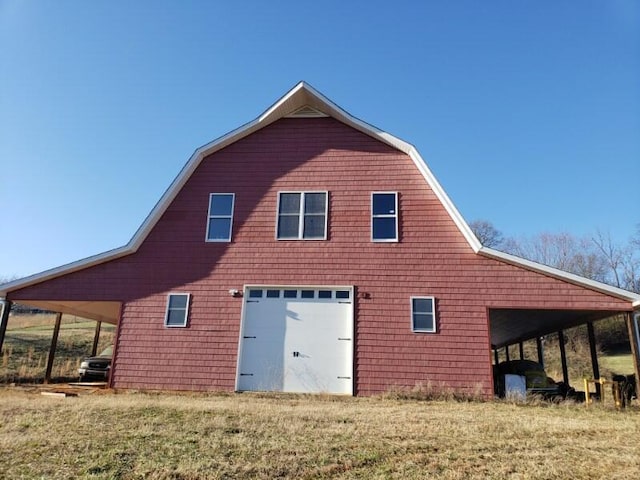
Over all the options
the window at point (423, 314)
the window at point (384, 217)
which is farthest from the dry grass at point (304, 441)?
the window at point (384, 217)

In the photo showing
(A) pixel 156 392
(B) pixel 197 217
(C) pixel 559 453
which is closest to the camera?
(C) pixel 559 453

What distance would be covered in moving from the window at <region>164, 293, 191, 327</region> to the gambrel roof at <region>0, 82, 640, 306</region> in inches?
68.6

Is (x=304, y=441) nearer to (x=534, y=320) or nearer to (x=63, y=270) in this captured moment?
(x=63, y=270)

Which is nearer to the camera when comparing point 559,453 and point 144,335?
point 559,453

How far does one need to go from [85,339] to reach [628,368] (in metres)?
25.6

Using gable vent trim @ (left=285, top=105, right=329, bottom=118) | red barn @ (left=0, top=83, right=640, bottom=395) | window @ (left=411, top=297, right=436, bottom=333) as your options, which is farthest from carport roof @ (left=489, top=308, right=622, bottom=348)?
gable vent trim @ (left=285, top=105, right=329, bottom=118)

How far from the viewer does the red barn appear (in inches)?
441

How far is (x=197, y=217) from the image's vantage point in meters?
12.7

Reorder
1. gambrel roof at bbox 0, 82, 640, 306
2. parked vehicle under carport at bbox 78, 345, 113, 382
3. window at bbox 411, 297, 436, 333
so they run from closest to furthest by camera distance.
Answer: window at bbox 411, 297, 436, 333
gambrel roof at bbox 0, 82, 640, 306
parked vehicle under carport at bbox 78, 345, 113, 382

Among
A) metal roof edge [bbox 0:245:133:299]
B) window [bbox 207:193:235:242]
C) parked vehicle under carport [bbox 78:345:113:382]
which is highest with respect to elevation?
window [bbox 207:193:235:242]

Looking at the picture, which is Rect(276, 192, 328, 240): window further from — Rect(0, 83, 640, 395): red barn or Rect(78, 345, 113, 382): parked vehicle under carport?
Rect(78, 345, 113, 382): parked vehicle under carport

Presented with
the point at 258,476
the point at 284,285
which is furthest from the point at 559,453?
the point at 284,285

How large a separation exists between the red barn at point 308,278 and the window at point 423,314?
0.11 ft

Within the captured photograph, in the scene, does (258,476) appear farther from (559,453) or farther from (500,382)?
(500,382)
